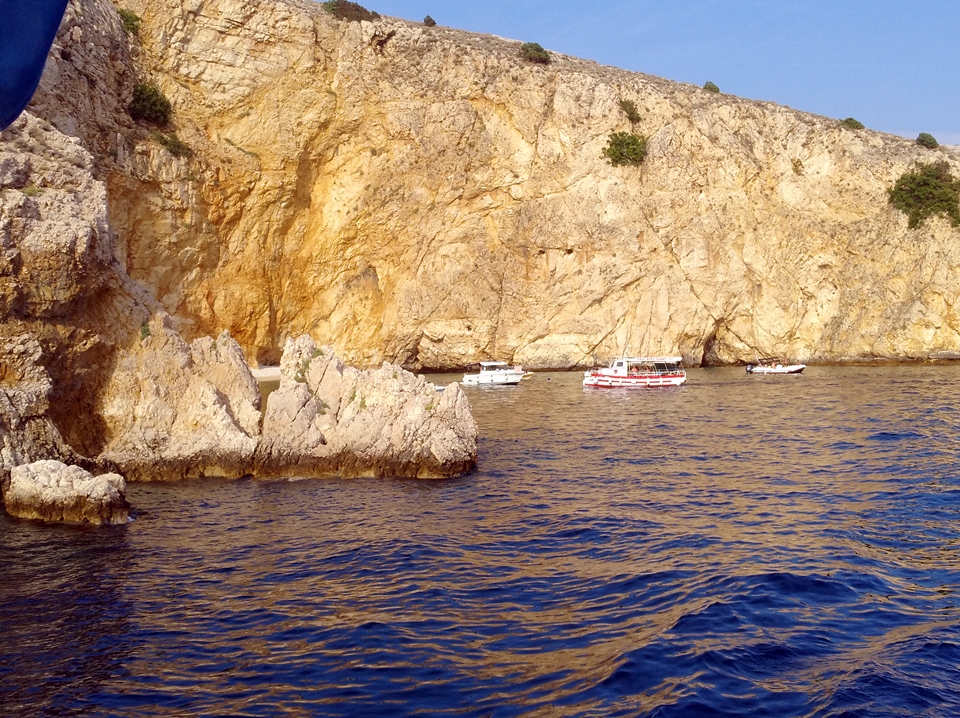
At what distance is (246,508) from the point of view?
1938 cm

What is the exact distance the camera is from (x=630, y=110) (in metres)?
62.2

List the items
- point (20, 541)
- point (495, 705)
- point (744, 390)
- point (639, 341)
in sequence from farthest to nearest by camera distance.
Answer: point (639, 341) < point (744, 390) < point (20, 541) < point (495, 705)

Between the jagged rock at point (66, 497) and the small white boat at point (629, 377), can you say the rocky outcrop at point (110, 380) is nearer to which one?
the jagged rock at point (66, 497)

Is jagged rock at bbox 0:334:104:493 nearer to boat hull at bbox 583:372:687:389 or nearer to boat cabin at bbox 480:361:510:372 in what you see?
boat hull at bbox 583:372:687:389

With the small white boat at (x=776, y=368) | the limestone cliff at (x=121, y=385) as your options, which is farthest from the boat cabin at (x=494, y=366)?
the limestone cliff at (x=121, y=385)

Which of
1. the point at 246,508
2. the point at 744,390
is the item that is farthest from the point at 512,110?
the point at 246,508

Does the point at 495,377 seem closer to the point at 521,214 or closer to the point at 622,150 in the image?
the point at 521,214

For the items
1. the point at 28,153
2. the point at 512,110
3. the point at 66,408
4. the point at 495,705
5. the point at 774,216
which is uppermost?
the point at 512,110

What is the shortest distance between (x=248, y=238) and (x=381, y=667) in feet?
148

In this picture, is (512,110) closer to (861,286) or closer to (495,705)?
(861,286)

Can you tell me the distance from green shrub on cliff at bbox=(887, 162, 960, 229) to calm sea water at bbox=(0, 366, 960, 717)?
144ft

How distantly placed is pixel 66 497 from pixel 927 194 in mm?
63520

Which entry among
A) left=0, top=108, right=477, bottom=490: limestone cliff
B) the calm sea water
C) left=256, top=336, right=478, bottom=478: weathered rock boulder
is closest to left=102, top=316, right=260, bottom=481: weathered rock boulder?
left=0, top=108, right=477, bottom=490: limestone cliff

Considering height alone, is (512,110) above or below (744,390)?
above
